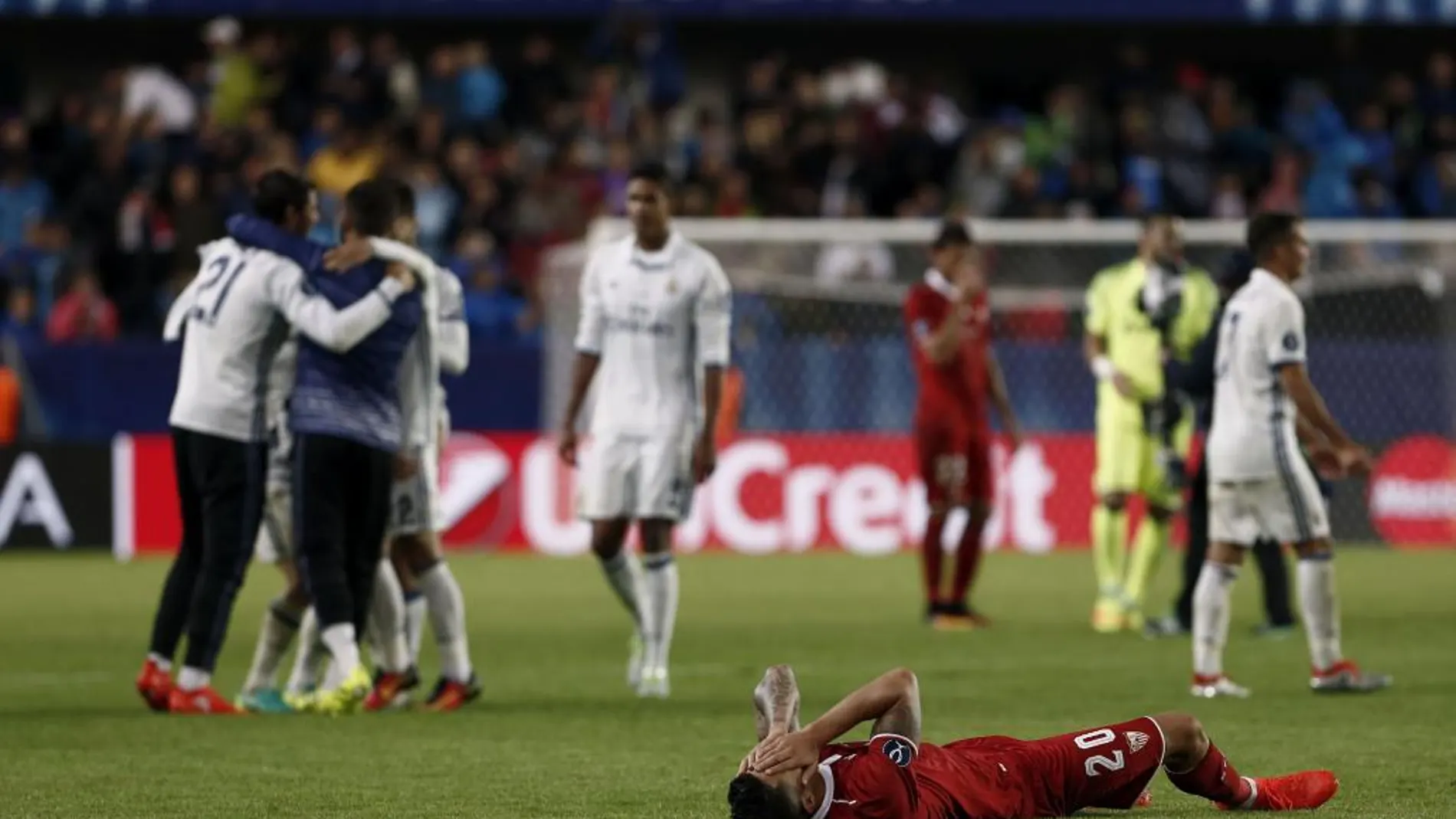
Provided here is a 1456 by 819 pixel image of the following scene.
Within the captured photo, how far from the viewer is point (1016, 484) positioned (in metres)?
21.3

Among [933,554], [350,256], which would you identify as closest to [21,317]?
[933,554]

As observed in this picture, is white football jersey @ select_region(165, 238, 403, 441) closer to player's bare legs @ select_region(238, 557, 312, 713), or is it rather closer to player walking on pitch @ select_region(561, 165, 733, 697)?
player's bare legs @ select_region(238, 557, 312, 713)

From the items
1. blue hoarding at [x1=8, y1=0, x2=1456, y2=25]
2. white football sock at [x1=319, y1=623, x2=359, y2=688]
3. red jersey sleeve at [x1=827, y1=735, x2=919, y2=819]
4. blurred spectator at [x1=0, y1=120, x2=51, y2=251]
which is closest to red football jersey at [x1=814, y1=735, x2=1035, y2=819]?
red jersey sleeve at [x1=827, y1=735, x2=919, y2=819]

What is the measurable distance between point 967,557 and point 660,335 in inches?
169

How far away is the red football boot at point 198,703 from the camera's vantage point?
10.5m

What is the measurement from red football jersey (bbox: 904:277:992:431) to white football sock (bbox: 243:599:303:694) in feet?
17.5

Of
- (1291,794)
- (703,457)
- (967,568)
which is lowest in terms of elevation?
(1291,794)

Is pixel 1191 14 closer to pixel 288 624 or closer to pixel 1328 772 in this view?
pixel 288 624

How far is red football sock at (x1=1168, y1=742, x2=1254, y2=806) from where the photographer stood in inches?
291

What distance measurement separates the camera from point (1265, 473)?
10836 millimetres

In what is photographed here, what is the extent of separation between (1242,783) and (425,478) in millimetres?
4470

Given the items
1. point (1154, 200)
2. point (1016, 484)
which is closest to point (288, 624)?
point (1016, 484)

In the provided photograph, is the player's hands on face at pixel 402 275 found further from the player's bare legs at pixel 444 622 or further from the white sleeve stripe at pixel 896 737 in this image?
the white sleeve stripe at pixel 896 737

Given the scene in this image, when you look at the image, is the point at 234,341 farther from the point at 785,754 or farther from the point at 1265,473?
the point at 785,754
